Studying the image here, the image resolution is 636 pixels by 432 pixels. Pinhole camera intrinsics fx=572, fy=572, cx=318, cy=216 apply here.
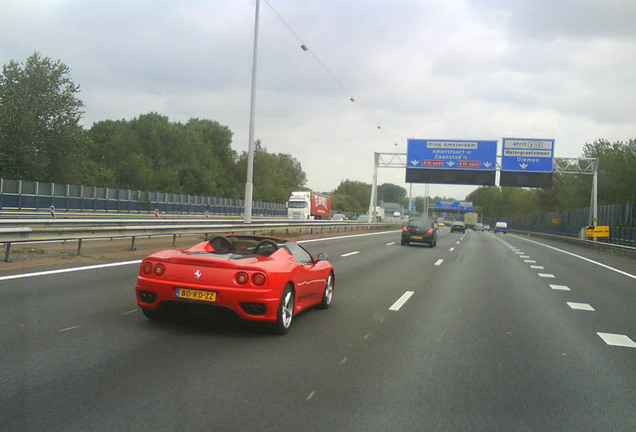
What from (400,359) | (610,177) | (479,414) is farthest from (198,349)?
(610,177)

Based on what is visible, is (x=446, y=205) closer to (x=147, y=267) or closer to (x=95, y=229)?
(x=95, y=229)

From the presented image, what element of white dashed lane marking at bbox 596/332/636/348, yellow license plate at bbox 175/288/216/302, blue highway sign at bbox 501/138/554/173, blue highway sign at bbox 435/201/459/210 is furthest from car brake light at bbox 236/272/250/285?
blue highway sign at bbox 435/201/459/210

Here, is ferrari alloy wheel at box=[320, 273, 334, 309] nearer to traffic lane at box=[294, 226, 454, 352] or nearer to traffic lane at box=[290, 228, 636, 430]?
traffic lane at box=[294, 226, 454, 352]

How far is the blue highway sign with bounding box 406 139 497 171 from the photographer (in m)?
42.0

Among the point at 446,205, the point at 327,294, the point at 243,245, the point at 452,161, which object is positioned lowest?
the point at 327,294

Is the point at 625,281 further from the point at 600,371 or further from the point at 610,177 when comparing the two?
the point at 610,177

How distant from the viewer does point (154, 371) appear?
4.64 meters

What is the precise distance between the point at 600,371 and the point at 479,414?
205 centimetres

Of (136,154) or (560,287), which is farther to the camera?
(136,154)

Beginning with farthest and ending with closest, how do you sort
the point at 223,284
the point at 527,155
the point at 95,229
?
1. the point at 527,155
2. the point at 95,229
3. the point at 223,284

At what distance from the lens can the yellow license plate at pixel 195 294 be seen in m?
5.79

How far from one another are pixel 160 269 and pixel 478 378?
3350 millimetres

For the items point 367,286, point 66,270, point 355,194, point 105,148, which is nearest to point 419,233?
point 367,286

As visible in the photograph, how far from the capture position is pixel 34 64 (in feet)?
161
